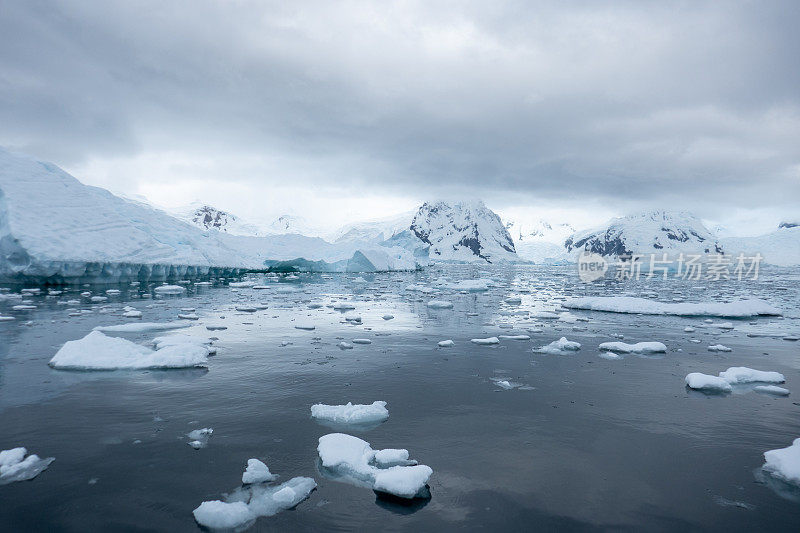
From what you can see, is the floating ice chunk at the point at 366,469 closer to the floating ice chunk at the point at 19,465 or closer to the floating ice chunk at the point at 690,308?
the floating ice chunk at the point at 19,465

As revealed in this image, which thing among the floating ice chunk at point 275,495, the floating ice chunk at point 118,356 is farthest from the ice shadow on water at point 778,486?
the floating ice chunk at point 118,356

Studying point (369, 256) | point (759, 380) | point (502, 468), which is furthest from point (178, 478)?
point (369, 256)

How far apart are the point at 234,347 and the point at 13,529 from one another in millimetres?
7173

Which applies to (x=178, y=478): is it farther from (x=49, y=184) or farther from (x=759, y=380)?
(x=49, y=184)

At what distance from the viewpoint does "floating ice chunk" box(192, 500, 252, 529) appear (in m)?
3.80

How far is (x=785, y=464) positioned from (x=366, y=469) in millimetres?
4596

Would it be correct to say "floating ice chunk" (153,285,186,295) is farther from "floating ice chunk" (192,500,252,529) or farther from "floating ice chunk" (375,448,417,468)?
"floating ice chunk" (192,500,252,529)

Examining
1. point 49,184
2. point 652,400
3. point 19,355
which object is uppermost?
point 49,184

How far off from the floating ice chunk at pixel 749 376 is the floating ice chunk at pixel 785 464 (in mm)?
3466

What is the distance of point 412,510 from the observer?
4.13 meters

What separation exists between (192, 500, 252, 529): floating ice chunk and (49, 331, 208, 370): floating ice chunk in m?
5.45

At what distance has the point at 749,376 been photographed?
27.5 ft

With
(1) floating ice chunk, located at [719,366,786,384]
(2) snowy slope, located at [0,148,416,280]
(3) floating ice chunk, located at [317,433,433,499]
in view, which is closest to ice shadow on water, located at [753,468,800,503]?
(3) floating ice chunk, located at [317,433,433,499]

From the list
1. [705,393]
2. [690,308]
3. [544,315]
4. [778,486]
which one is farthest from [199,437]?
[690,308]
